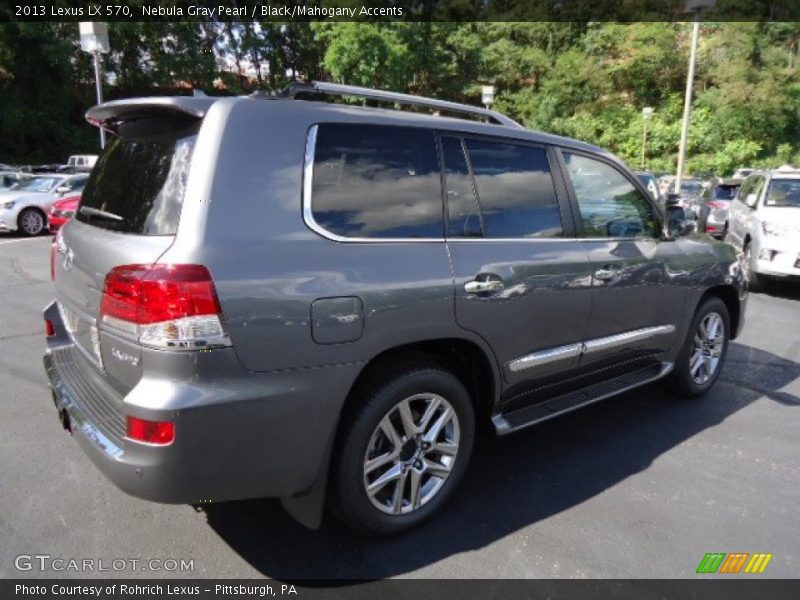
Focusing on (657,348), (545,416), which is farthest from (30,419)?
(657,348)

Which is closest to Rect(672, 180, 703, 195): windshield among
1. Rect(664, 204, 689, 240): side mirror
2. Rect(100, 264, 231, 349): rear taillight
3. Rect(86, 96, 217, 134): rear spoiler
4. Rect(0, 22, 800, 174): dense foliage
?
Rect(0, 22, 800, 174): dense foliage

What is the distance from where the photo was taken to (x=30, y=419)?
393cm

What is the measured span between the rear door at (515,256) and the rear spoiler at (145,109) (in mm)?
1145

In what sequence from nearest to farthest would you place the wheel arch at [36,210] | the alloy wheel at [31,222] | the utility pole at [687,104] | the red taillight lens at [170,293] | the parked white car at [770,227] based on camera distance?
the red taillight lens at [170,293] < the parked white car at [770,227] < the wheel arch at [36,210] < the alloy wheel at [31,222] < the utility pole at [687,104]

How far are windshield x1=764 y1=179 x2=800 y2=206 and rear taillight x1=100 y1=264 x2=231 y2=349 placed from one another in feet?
29.8

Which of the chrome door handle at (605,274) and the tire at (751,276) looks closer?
the chrome door handle at (605,274)

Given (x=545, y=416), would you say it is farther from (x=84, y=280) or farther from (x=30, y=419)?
(x=30, y=419)

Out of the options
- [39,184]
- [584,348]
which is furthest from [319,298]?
[39,184]

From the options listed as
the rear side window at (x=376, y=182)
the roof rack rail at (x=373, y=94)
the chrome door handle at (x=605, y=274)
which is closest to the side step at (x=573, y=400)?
the chrome door handle at (x=605, y=274)

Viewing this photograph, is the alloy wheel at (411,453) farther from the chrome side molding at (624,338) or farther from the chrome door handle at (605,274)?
the chrome door handle at (605,274)

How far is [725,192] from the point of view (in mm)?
13977

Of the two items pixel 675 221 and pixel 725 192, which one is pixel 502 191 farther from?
pixel 725 192

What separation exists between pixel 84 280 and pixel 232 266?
2.71 feet

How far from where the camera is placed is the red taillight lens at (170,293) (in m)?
2.12
